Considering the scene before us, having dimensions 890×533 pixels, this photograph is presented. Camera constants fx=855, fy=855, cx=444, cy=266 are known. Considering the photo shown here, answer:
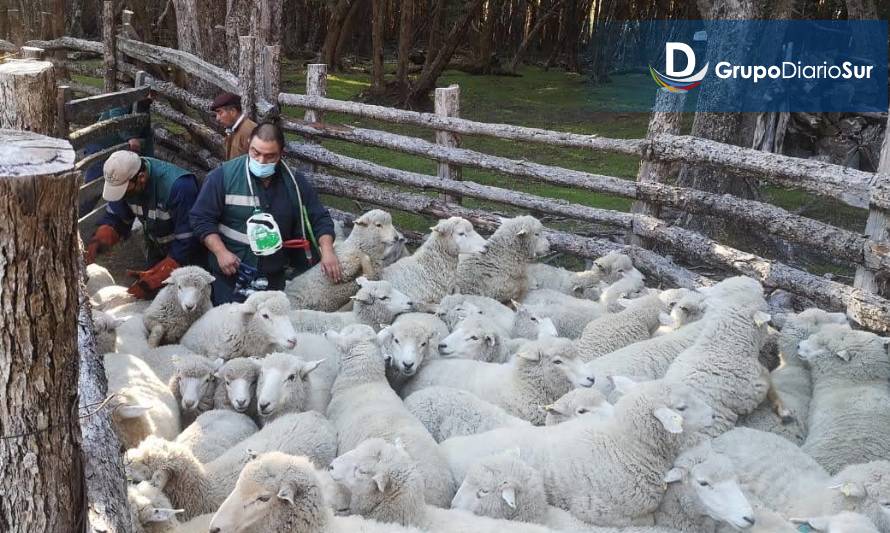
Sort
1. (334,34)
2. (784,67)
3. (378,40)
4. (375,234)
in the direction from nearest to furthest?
1. (375,234)
2. (784,67)
3. (378,40)
4. (334,34)

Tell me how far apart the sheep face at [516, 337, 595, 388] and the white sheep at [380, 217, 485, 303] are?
1818mm

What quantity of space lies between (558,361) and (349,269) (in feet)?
7.82

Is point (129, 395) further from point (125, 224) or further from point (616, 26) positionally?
point (616, 26)

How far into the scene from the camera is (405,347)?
200 inches

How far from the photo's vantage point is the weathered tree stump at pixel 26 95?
3373mm

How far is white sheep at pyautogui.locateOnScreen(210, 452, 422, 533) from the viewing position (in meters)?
3.01

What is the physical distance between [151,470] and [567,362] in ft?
7.43

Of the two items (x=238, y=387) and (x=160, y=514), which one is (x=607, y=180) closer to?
(x=238, y=387)

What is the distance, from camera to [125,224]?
6.68 m

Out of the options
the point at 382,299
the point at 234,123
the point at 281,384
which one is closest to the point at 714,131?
the point at 382,299

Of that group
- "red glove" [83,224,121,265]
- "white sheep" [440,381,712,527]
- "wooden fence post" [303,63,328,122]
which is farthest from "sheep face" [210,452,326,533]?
"wooden fence post" [303,63,328,122]

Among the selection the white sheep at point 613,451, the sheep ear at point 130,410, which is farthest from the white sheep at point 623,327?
the sheep ear at point 130,410

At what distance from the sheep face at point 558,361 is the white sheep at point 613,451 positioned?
0.57 m

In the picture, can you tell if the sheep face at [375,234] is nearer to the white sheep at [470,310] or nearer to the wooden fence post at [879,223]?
the white sheep at [470,310]
